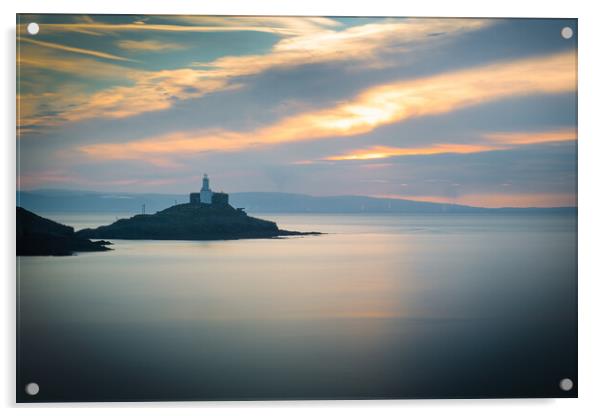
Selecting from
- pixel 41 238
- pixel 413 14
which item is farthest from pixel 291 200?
pixel 41 238

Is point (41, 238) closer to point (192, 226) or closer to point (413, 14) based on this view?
point (192, 226)

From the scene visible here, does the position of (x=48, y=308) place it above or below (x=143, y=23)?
below

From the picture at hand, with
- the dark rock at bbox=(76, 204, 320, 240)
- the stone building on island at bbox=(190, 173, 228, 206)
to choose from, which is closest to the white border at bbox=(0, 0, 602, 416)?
the dark rock at bbox=(76, 204, 320, 240)

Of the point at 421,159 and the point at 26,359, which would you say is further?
the point at 421,159

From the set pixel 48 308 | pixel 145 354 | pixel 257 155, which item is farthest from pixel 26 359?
pixel 257 155

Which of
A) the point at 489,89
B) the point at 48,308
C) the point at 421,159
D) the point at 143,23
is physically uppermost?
the point at 143,23

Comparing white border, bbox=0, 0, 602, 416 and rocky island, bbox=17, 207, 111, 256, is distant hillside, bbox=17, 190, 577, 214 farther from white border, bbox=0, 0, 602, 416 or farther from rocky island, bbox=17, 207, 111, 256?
white border, bbox=0, 0, 602, 416

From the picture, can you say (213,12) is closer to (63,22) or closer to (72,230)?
(63,22)
